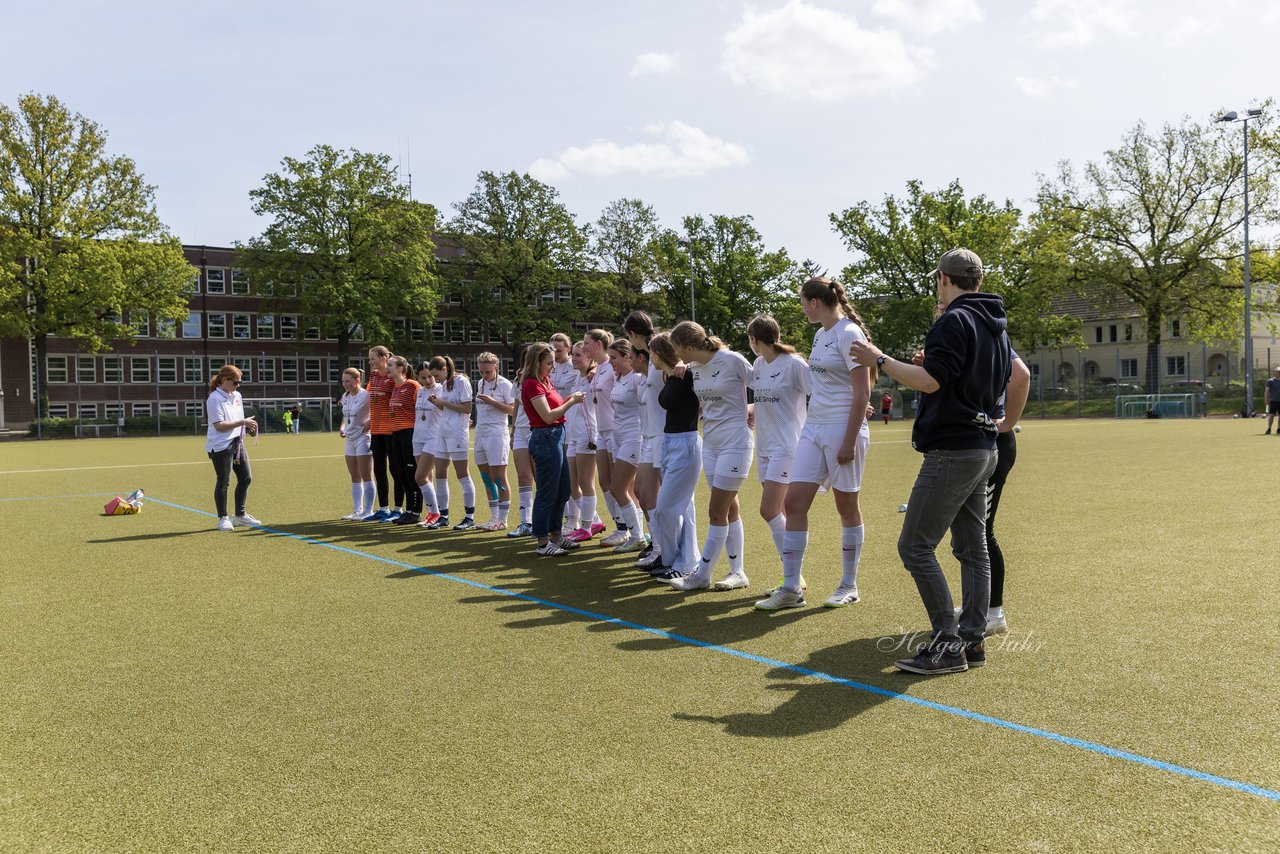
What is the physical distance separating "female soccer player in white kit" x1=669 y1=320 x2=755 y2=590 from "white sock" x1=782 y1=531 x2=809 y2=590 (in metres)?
0.67

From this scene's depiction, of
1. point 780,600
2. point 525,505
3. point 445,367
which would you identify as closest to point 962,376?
point 780,600

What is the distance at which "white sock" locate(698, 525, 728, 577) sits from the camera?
740 centimetres

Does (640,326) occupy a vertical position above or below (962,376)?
above

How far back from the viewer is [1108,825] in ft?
10.9

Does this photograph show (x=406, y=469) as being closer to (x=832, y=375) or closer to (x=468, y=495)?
(x=468, y=495)

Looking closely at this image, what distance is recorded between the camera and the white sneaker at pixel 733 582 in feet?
24.5

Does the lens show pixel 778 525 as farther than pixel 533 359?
No

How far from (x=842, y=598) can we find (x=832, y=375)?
157 centimetres

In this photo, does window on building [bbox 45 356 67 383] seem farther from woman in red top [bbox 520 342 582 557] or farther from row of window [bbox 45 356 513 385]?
woman in red top [bbox 520 342 582 557]

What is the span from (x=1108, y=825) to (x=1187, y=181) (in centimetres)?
6147

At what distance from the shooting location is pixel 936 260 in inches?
2361

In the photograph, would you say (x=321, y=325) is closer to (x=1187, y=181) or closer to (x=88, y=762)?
(x=1187, y=181)

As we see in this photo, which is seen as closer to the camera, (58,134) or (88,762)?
(88,762)

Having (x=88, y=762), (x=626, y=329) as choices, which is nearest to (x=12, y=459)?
(x=626, y=329)
